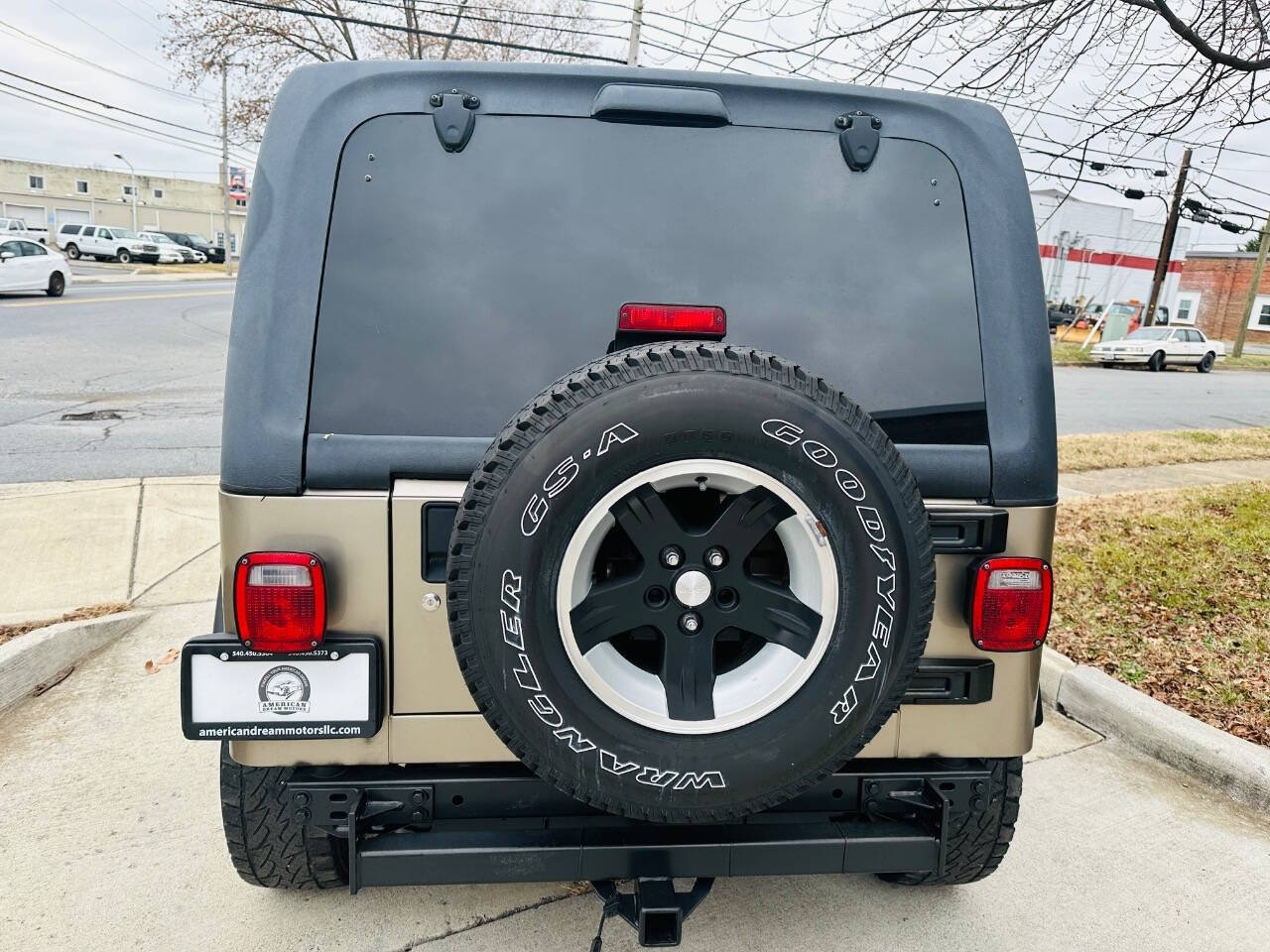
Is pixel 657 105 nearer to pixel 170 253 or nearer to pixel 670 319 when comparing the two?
pixel 670 319

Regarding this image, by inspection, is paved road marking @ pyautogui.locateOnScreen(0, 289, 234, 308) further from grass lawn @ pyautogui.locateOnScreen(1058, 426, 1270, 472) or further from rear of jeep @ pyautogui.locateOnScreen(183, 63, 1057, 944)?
rear of jeep @ pyautogui.locateOnScreen(183, 63, 1057, 944)

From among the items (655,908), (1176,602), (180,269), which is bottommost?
(180,269)

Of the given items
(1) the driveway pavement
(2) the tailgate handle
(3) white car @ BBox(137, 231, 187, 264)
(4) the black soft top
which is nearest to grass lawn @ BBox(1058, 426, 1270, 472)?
(1) the driveway pavement

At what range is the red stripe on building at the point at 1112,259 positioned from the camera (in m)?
53.8

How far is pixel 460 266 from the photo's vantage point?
6.84ft

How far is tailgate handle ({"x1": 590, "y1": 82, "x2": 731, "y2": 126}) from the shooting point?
7.09 feet

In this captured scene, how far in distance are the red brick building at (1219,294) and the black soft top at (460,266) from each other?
2197 inches

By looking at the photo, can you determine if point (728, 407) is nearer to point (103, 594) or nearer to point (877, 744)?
point (877, 744)

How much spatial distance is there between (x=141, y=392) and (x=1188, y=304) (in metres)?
57.7

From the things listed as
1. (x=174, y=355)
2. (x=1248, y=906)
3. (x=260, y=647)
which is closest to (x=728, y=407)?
(x=260, y=647)

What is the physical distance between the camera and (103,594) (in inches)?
191

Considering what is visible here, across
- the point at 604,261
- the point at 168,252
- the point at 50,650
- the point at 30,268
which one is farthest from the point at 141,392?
the point at 168,252

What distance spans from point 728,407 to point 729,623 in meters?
0.43

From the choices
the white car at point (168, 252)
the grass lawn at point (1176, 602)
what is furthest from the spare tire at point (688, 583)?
the white car at point (168, 252)
